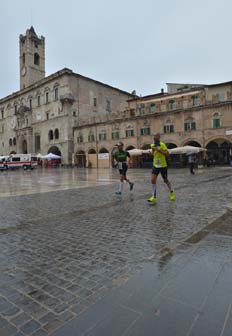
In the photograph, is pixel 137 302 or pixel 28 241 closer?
pixel 137 302

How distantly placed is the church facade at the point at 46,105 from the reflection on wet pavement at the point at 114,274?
38.0 m

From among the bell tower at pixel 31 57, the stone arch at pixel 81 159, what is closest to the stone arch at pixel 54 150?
the stone arch at pixel 81 159

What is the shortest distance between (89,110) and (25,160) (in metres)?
17.8

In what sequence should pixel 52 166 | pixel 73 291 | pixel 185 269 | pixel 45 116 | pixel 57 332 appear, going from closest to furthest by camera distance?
pixel 57 332 < pixel 73 291 < pixel 185 269 < pixel 52 166 < pixel 45 116

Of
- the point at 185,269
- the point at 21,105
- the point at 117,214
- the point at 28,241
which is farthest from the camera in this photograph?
the point at 21,105

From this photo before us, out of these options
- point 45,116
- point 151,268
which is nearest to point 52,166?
point 45,116

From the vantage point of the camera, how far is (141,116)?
121 ft

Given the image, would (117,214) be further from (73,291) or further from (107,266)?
(73,291)

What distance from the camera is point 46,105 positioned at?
50.2 metres

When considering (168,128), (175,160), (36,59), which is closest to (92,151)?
(168,128)

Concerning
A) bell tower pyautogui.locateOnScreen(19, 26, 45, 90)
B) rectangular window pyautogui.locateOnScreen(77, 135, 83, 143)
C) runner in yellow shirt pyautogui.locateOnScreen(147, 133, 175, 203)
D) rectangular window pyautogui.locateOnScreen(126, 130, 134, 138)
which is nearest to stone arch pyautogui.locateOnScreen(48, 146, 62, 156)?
rectangular window pyautogui.locateOnScreen(77, 135, 83, 143)

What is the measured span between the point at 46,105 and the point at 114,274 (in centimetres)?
5194

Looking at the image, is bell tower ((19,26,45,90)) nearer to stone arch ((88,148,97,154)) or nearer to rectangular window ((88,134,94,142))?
rectangular window ((88,134,94,142))

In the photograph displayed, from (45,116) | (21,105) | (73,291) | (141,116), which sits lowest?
(73,291)
